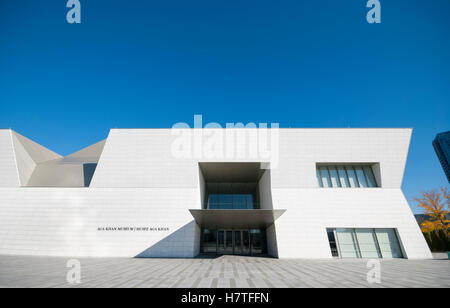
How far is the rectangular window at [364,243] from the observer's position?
14.9m

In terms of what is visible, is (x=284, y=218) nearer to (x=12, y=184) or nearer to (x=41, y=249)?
(x=41, y=249)

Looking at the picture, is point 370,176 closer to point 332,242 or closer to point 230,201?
point 332,242

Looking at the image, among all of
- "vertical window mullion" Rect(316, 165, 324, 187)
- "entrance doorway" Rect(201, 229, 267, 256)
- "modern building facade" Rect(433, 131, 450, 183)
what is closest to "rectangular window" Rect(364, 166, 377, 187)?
"vertical window mullion" Rect(316, 165, 324, 187)

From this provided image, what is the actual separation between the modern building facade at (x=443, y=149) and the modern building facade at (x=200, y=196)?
400 ft

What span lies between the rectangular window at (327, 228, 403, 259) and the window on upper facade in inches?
160

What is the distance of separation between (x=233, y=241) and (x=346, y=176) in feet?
44.2

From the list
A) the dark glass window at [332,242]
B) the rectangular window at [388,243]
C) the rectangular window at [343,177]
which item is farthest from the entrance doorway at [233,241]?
the rectangular window at [388,243]

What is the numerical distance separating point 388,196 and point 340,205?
14.9ft

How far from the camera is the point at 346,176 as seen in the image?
18188 millimetres

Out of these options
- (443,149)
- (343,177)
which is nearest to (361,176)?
(343,177)

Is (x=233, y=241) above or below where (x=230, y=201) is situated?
below

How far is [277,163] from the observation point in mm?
17641

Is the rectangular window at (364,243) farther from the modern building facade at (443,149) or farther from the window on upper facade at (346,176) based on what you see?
the modern building facade at (443,149)
